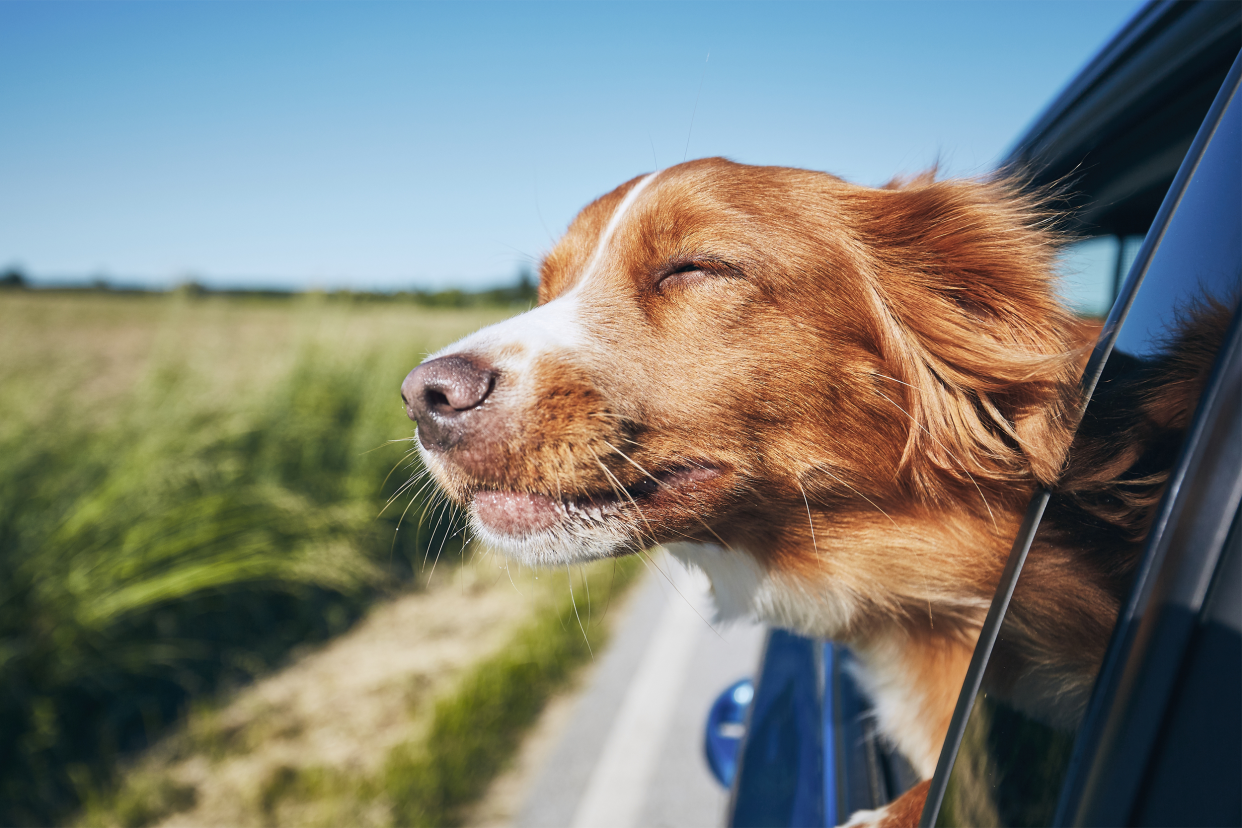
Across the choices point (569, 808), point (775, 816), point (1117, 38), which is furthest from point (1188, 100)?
point (569, 808)

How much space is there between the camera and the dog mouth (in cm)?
144

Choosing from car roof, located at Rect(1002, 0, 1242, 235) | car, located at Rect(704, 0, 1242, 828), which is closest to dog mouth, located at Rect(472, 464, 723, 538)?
car, located at Rect(704, 0, 1242, 828)

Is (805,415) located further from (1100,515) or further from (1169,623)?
(1169,623)

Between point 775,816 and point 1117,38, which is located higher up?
point 1117,38

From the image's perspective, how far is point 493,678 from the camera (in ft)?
13.3

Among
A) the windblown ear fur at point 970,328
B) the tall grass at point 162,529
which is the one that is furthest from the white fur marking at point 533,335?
the tall grass at point 162,529

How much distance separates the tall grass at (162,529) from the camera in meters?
3.57

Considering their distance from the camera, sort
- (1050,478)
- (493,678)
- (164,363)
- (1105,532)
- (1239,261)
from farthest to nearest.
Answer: (164,363)
(493,678)
(1050,478)
(1105,532)
(1239,261)

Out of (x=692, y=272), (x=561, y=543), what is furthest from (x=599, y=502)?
(x=692, y=272)

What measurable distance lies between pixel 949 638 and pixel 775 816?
482 millimetres

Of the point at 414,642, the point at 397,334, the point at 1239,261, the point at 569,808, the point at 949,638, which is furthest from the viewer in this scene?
the point at 397,334

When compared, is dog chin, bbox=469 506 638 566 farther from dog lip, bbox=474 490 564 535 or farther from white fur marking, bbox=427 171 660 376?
white fur marking, bbox=427 171 660 376

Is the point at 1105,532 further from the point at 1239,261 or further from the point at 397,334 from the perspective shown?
the point at 397,334

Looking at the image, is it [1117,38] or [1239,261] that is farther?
[1117,38]
